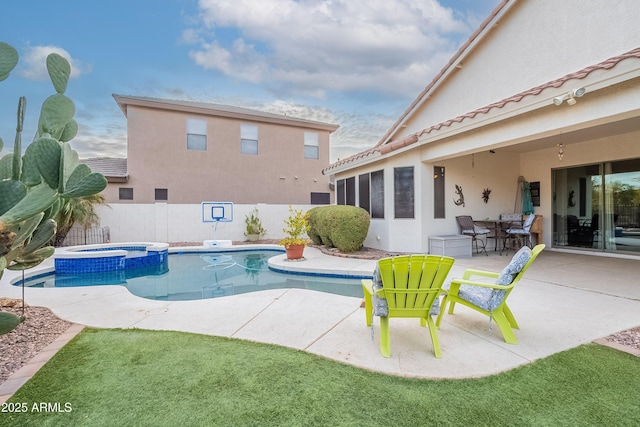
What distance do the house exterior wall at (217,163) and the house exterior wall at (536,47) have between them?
9.16 m

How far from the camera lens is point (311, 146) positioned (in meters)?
19.3

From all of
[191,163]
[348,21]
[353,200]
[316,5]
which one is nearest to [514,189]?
[353,200]

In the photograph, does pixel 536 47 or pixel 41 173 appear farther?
pixel 536 47

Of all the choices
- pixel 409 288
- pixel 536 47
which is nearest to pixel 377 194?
pixel 536 47

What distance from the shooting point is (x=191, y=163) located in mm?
16500

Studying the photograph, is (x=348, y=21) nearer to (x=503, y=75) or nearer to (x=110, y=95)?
(x=503, y=75)

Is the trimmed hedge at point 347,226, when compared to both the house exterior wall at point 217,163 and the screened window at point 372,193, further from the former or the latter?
the house exterior wall at point 217,163

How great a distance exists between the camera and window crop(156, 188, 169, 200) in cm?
1599

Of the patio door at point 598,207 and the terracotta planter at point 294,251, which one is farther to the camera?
the terracotta planter at point 294,251

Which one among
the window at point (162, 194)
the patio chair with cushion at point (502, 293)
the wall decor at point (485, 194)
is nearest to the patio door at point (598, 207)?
the wall decor at point (485, 194)

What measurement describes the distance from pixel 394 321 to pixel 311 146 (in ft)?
52.2

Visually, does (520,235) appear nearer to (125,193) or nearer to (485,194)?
(485,194)

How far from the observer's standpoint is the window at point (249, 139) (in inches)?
691

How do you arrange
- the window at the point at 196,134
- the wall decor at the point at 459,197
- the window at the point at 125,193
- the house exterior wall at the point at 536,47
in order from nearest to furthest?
1. the house exterior wall at the point at 536,47
2. the wall decor at the point at 459,197
3. the window at the point at 125,193
4. the window at the point at 196,134
